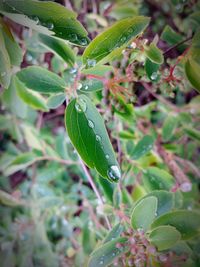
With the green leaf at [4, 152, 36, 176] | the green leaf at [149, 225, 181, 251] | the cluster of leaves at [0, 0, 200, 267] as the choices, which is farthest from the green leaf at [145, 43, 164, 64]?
the green leaf at [4, 152, 36, 176]

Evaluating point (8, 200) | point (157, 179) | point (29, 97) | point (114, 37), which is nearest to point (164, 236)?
point (157, 179)

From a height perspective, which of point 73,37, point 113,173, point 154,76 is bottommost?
point 113,173

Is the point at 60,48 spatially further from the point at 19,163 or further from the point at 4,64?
the point at 19,163

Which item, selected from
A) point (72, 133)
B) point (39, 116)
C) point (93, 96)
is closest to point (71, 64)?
point (93, 96)

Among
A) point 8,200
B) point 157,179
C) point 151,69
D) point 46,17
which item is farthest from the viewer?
point 8,200

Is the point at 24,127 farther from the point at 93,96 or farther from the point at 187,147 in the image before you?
the point at 187,147

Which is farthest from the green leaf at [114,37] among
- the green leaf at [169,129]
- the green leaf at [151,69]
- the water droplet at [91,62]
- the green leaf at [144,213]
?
the green leaf at [169,129]

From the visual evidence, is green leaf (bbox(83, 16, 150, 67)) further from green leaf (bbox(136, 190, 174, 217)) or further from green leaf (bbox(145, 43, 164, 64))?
green leaf (bbox(136, 190, 174, 217))
